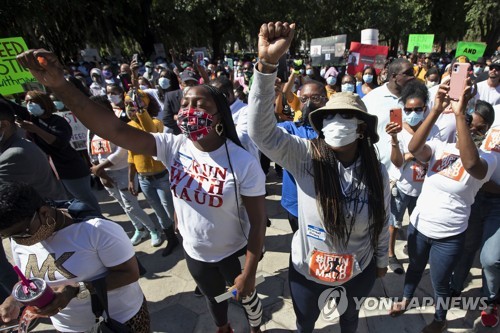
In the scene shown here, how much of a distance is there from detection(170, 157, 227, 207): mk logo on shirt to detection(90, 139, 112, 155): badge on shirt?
80.5 inches

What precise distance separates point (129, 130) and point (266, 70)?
0.90 meters

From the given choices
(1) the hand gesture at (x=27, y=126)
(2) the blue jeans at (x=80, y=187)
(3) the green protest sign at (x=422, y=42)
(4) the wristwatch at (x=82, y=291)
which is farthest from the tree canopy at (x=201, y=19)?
(4) the wristwatch at (x=82, y=291)

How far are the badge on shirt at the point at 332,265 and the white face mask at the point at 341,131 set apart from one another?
0.68 metres

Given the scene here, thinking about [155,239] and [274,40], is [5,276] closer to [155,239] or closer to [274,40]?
[155,239]

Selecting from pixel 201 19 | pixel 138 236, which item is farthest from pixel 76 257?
pixel 201 19

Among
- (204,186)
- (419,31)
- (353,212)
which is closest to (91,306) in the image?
(204,186)

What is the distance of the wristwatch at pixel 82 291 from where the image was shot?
1.53 meters

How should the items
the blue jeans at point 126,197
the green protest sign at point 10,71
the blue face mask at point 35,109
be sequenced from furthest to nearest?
the green protest sign at point 10,71 → the blue jeans at point 126,197 → the blue face mask at point 35,109

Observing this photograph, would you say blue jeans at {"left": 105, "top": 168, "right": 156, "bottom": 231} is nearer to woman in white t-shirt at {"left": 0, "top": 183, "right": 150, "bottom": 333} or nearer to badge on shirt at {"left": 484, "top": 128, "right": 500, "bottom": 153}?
woman in white t-shirt at {"left": 0, "top": 183, "right": 150, "bottom": 333}

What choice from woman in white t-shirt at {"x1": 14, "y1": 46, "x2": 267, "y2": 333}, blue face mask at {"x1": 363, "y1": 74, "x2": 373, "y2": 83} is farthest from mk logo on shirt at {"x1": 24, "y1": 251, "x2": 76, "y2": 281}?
blue face mask at {"x1": 363, "y1": 74, "x2": 373, "y2": 83}

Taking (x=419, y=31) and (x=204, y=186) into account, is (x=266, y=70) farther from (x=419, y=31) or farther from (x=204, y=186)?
(x=419, y=31)

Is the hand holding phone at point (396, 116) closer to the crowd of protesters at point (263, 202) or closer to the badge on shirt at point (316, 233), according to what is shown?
the crowd of protesters at point (263, 202)

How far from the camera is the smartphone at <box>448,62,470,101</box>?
1911mm

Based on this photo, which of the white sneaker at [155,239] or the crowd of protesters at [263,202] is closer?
the crowd of protesters at [263,202]
